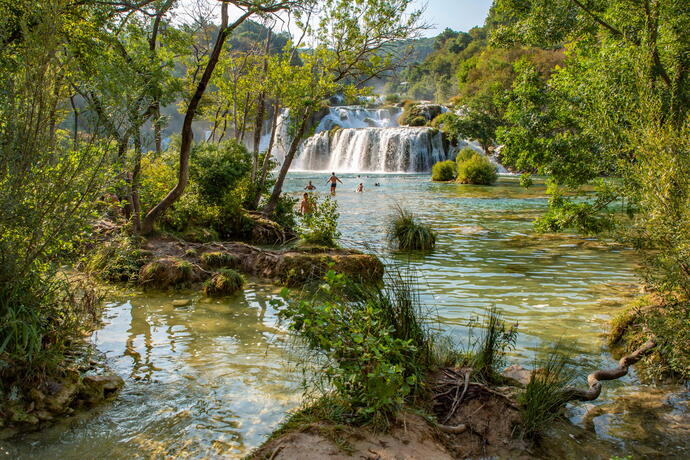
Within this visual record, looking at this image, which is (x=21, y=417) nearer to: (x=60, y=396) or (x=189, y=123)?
(x=60, y=396)

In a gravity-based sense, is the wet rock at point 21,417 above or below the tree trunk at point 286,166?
below

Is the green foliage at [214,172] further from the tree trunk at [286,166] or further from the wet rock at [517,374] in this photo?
the wet rock at [517,374]

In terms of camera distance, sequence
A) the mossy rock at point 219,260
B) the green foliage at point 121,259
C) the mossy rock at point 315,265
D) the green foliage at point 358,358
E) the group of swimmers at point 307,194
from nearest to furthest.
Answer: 1. the green foliage at point 358,358
2. the green foliage at point 121,259
3. the mossy rock at point 315,265
4. the mossy rock at point 219,260
5. the group of swimmers at point 307,194

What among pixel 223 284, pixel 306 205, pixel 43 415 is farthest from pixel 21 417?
pixel 306 205

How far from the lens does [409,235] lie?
12.5 m

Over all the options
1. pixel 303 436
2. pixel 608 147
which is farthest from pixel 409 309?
pixel 608 147

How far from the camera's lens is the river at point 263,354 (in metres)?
3.80

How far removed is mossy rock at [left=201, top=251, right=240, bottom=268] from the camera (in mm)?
9430

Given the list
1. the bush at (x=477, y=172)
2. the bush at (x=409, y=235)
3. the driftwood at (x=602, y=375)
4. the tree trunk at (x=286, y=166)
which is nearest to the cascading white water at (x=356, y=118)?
the bush at (x=477, y=172)

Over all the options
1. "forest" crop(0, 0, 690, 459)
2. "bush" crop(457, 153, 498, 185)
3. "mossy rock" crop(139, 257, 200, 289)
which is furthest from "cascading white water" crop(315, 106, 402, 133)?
"mossy rock" crop(139, 257, 200, 289)


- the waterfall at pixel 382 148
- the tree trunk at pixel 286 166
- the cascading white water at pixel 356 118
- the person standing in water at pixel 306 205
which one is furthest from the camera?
the cascading white water at pixel 356 118

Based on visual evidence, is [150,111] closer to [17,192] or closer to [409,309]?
[17,192]

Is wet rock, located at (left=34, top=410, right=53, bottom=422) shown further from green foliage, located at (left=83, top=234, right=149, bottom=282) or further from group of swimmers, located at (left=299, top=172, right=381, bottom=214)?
group of swimmers, located at (left=299, top=172, right=381, bottom=214)

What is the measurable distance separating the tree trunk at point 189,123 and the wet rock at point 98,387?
5.50 m
